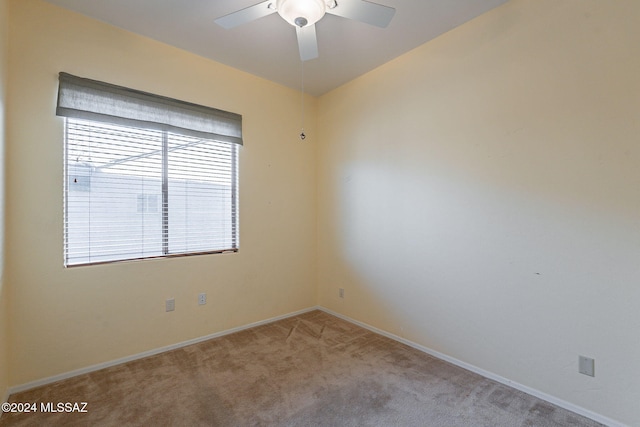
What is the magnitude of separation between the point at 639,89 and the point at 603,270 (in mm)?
1031

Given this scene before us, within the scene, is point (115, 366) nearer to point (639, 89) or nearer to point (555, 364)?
point (555, 364)

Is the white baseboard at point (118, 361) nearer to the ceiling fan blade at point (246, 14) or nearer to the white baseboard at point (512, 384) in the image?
the white baseboard at point (512, 384)

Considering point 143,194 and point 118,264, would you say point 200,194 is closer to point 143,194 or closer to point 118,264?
point 143,194

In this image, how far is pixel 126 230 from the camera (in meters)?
2.43

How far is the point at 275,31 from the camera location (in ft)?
7.72

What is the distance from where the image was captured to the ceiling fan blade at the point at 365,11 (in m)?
1.58

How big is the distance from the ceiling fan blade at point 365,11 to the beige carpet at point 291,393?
2389 mm

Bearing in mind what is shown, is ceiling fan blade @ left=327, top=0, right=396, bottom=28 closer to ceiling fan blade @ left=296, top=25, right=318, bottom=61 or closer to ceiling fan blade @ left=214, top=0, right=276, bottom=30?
ceiling fan blade @ left=296, top=25, right=318, bottom=61

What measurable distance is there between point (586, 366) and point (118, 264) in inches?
133

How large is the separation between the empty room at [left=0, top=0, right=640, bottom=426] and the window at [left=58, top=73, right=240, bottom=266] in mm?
18

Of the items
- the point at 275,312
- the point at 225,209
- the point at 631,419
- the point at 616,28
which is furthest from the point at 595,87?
the point at 275,312

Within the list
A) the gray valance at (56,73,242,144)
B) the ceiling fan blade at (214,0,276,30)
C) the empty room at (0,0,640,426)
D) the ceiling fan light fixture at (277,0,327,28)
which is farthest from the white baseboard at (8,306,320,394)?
the ceiling fan light fixture at (277,0,327,28)

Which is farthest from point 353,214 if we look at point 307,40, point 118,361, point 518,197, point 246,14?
point 118,361

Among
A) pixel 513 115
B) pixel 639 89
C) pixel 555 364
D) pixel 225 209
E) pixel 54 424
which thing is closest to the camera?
pixel 639 89
